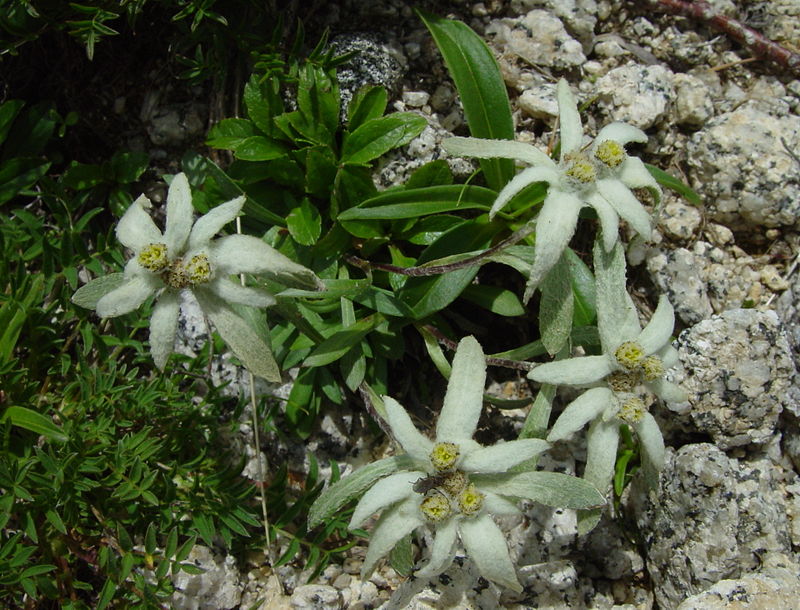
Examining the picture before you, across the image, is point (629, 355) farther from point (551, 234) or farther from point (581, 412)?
point (551, 234)

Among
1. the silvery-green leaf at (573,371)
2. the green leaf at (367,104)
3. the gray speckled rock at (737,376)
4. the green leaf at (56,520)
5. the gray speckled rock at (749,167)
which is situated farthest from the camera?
the gray speckled rock at (749,167)

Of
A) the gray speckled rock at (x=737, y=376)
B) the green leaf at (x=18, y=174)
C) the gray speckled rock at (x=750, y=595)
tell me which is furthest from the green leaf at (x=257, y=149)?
the gray speckled rock at (x=750, y=595)

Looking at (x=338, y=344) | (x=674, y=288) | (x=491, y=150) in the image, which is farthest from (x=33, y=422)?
(x=674, y=288)

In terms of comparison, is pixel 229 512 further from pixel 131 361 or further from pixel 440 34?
pixel 440 34

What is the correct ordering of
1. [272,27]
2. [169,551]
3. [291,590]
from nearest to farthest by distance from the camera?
[169,551], [291,590], [272,27]

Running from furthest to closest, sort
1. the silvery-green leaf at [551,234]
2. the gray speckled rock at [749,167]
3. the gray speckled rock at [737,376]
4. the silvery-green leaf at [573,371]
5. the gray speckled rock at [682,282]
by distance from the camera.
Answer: the gray speckled rock at [749,167] < the gray speckled rock at [682,282] < the gray speckled rock at [737,376] < the silvery-green leaf at [573,371] < the silvery-green leaf at [551,234]

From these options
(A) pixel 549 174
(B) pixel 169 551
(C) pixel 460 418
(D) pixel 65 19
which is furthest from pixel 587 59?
(B) pixel 169 551

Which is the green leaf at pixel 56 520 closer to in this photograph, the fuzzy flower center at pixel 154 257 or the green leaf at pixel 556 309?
the fuzzy flower center at pixel 154 257
